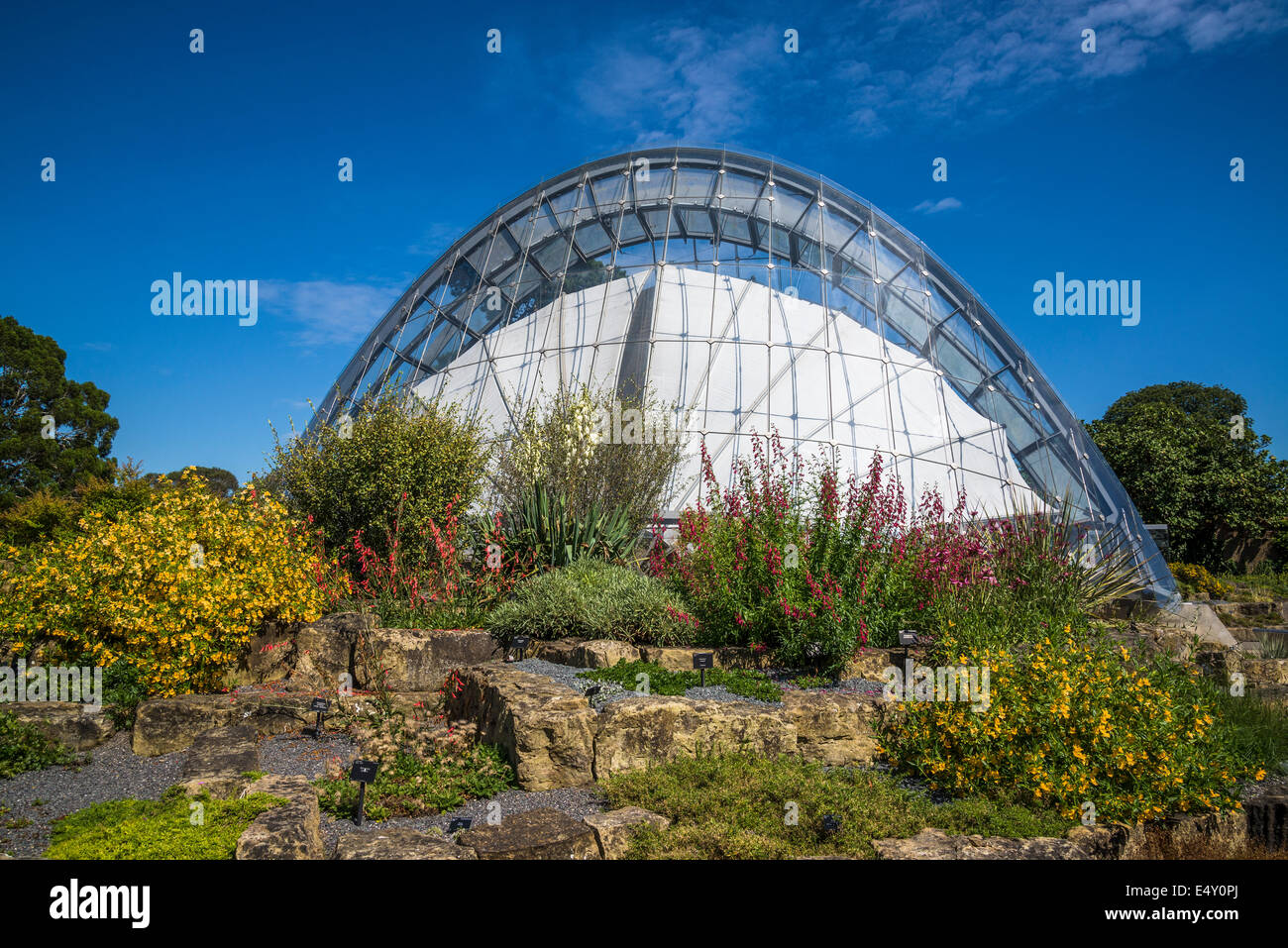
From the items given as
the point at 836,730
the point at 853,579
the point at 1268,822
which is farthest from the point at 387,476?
the point at 1268,822

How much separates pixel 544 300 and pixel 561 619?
15163mm

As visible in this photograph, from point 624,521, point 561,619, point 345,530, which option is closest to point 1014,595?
point 561,619

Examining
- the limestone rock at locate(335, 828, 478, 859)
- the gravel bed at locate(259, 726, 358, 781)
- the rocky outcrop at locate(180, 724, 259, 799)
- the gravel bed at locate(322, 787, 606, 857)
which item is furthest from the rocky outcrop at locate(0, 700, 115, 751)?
the limestone rock at locate(335, 828, 478, 859)

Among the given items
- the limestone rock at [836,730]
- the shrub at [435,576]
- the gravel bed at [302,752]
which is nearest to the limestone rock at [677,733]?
the limestone rock at [836,730]

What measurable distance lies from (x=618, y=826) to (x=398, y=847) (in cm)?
125

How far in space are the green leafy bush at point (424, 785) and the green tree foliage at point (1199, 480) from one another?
29.4 meters

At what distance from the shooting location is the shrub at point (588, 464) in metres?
13.6

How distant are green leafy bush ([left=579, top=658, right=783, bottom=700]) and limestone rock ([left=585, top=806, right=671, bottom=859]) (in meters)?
2.14

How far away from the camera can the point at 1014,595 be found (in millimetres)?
8680

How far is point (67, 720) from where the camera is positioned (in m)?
6.57

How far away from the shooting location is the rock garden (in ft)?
15.2

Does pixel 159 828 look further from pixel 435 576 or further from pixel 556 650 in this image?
pixel 435 576

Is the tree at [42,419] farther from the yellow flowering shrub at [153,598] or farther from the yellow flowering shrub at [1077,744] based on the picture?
the yellow flowering shrub at [1077,744]
